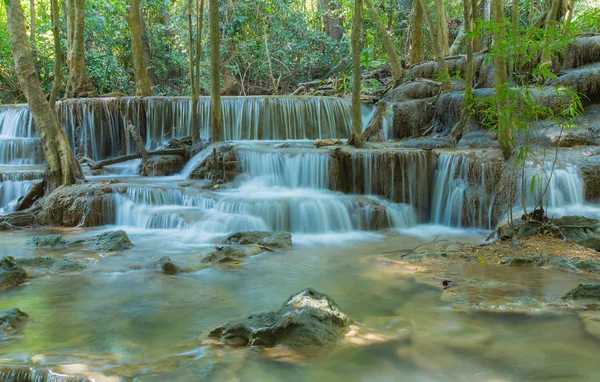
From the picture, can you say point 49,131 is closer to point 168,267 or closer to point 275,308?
point 168,267

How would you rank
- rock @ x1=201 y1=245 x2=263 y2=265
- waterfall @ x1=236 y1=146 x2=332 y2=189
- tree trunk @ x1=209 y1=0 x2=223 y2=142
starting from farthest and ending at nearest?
tree trunk @ x1=209 y1=0 x2=223 y2=142 → waterfall @ x1=236 y1=146 x2=332 y2=189 → rock @ x1=201 y1=245 x2=263 y2=265

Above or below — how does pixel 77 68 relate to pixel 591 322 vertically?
above

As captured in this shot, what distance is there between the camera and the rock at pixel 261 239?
732 centimetres

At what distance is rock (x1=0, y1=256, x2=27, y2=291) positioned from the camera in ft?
16.6

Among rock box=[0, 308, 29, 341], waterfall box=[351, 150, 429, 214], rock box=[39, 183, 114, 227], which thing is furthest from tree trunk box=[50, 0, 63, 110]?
rock box=[0, 308, 29, 341]

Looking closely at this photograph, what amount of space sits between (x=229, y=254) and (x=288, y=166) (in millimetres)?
4340

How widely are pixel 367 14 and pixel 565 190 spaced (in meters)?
14.0

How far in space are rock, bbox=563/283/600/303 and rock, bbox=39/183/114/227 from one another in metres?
7.43

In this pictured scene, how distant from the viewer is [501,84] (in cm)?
607

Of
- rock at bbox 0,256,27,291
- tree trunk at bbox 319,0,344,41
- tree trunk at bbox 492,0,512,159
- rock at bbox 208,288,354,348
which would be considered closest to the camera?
rock at bbox 208,288,354,348

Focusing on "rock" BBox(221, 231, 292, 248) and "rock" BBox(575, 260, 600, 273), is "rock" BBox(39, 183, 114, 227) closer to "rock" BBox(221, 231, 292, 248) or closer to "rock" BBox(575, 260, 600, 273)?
"rock" BBox(221, 231, 292, 248)

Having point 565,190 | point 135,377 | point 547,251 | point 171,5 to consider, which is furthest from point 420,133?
point 171,5

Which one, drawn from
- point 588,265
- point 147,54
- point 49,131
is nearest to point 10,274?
point 49,131

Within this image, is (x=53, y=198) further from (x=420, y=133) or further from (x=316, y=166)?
(x=420, y=133)
